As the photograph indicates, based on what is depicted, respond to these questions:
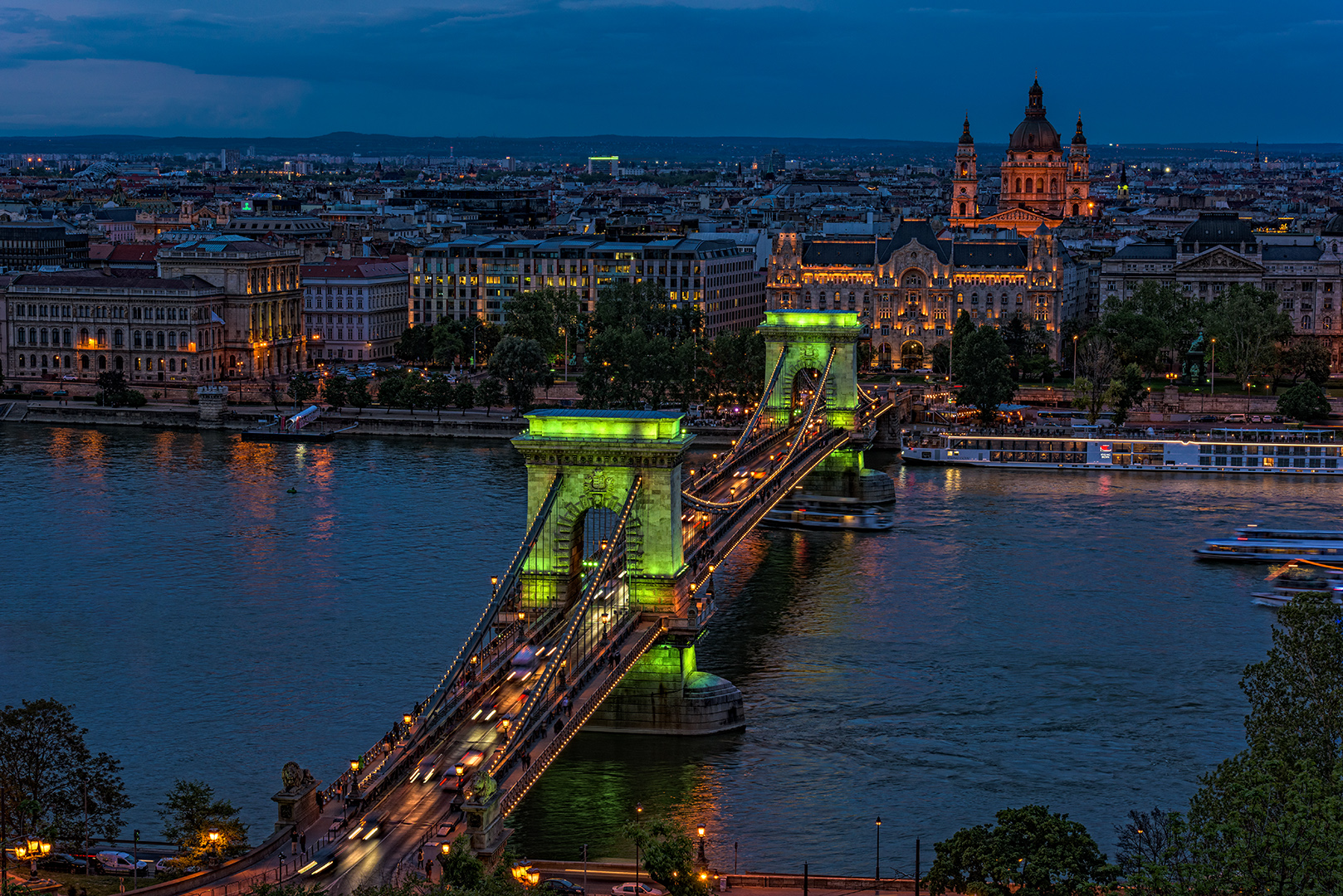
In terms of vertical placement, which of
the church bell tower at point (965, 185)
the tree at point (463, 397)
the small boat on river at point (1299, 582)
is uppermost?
the church bell tower at point (965, 185)

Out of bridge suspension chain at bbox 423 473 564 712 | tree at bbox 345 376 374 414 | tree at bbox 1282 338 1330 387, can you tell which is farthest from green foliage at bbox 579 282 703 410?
bridge suspension chain at bbox 423 473 564 712

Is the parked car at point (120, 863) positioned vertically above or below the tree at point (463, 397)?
below

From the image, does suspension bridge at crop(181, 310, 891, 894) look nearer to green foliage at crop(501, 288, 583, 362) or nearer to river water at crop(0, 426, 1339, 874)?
river water at crop(0, 426, 1339, 874)

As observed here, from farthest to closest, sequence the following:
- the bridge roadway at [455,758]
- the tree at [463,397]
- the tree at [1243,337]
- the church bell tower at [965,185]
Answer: the church bell tower at [965,185]
the tree at [1243,337]
the tree at [463,397]
the bridge roadway at [455,758]

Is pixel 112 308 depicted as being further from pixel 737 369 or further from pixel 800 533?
pixel 800 533

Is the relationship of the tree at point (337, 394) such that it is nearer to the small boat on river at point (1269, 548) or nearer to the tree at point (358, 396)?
the tree at point (358, 396)

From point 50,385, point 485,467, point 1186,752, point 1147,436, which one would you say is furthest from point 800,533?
point 50,385

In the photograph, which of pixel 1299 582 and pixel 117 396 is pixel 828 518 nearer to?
pixel 1299 582

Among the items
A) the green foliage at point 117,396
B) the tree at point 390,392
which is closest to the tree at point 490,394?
the tree at point 390,392
